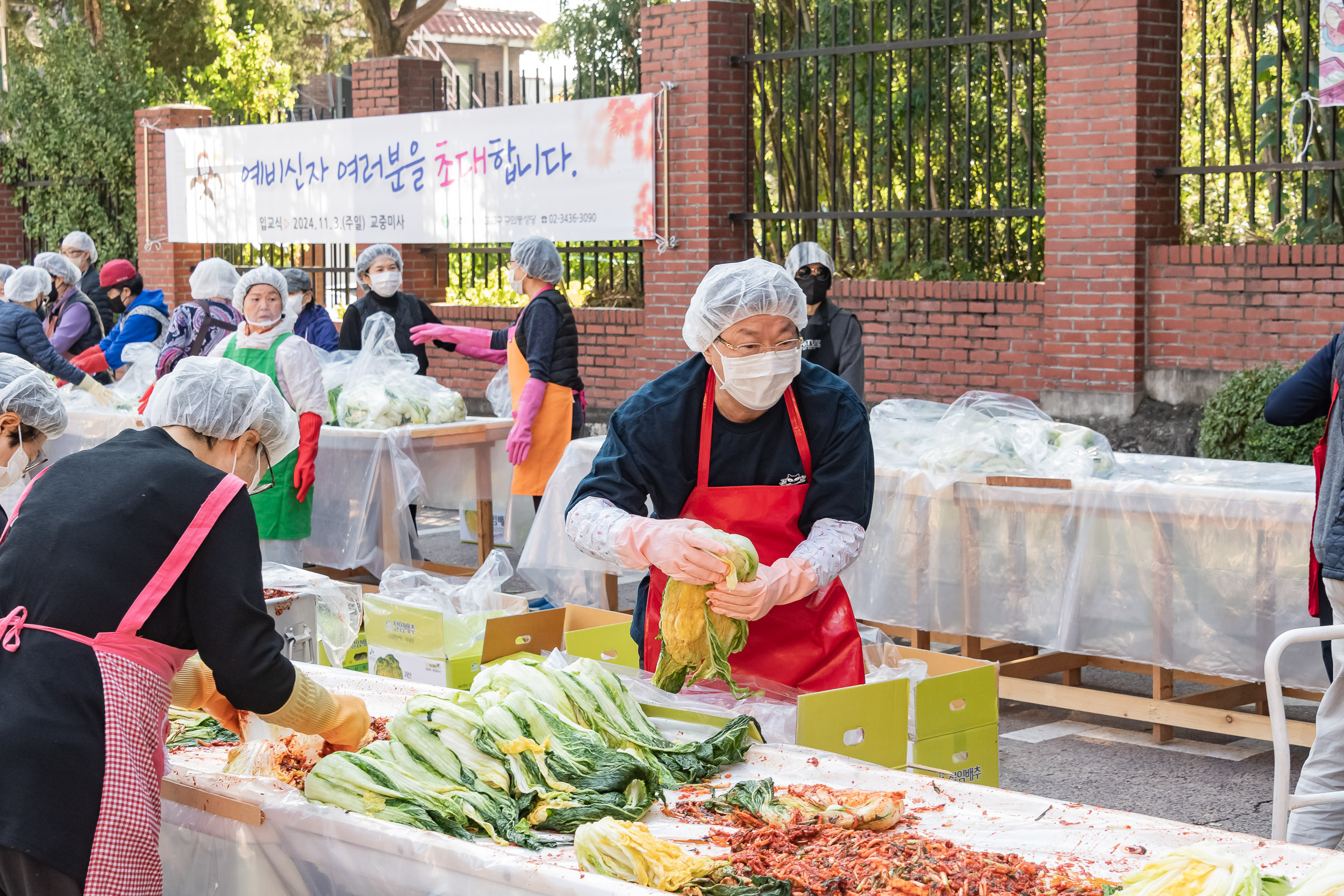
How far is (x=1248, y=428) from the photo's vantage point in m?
8.55

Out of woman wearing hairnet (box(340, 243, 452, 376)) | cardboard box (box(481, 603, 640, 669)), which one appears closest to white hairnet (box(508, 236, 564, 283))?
woman wearing hairnet (box(340, 243, 452, 376))

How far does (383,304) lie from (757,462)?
6121 millimetres

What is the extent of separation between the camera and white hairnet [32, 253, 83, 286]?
452 inches

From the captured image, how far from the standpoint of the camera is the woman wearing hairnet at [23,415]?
4082 mm

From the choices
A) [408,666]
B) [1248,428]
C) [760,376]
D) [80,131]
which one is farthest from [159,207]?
[760,376]

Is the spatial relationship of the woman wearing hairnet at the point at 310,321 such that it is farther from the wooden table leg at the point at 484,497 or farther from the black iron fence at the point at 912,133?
the black iron fence at the point at 912,133

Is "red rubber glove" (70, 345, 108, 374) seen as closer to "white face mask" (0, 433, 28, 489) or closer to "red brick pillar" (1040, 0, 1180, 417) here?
"red brick pillar" (1040, 0, 1180, 417)

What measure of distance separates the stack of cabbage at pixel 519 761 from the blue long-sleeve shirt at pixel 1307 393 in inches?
92.0

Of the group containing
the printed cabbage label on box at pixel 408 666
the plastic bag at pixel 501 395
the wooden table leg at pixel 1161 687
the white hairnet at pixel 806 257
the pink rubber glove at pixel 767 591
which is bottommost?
the wooden table leg at pixel 1161 687

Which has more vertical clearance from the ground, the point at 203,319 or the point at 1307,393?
the point at 203,319

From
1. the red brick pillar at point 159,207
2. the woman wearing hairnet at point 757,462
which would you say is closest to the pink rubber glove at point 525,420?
the woman wearing hairnet at point 757,462

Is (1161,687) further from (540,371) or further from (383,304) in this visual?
(383,304)

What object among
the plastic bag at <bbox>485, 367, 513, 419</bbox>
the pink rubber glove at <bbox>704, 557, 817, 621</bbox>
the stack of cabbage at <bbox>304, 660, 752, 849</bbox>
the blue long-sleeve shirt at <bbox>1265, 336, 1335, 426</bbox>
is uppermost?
the blue long-sleeve shirt at <bbox>1265, 336, 1335, 426</bbox>

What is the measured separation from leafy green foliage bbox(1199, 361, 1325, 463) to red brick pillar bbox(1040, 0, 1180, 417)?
90cm
